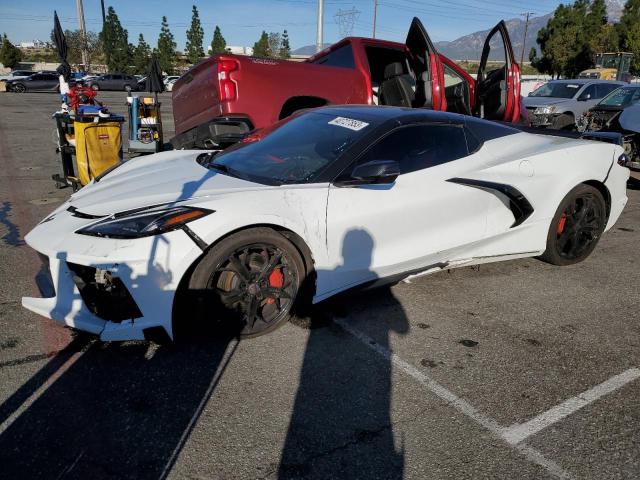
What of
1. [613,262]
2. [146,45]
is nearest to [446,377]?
[613,262]

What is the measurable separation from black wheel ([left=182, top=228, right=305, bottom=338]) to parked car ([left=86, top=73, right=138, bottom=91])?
139 ft

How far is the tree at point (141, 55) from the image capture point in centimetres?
6431

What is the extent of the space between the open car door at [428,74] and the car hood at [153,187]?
332 cm

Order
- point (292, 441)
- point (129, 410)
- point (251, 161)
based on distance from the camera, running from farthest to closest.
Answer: point (251, 161), point (129, 410), point (292, 441)

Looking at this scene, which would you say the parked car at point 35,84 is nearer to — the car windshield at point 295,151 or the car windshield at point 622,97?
the car windshield at point 622,97

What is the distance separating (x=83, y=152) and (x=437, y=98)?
436 centimetres

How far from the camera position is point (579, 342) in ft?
10.8

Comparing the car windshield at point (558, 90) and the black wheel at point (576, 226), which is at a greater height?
the car windshield at point (558, 90)

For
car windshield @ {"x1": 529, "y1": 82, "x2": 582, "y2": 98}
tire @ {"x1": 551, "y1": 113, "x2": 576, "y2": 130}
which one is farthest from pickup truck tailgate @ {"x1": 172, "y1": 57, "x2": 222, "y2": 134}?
car windshield @ {"x1": 529, "y1": 82, "x2": 582, "y2": 98}

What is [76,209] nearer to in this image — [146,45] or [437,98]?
[437,98]

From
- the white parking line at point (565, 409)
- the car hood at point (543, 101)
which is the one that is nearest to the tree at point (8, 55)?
the car hood at point (543, 101)

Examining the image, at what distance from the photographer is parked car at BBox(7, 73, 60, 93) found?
34.2 meters

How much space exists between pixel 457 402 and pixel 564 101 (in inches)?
489

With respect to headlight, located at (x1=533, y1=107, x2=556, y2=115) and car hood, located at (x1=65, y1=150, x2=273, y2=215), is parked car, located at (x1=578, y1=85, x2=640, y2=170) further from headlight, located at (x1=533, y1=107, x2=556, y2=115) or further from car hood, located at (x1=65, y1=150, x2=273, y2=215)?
car hood, located at (x1=65, y1=150, x2=273, y2=215)
